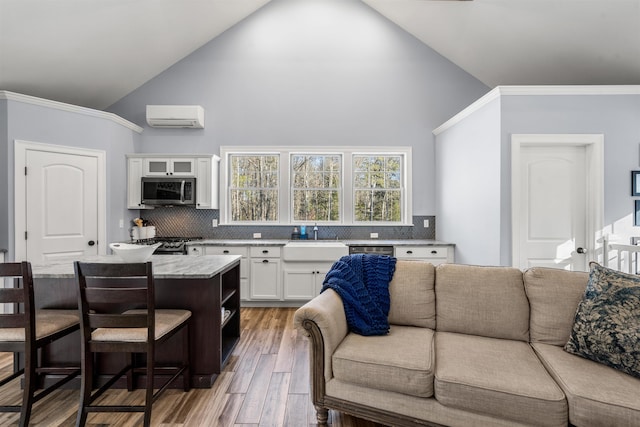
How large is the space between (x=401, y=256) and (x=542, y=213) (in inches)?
67.1

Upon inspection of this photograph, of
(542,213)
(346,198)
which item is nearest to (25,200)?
(346,198)

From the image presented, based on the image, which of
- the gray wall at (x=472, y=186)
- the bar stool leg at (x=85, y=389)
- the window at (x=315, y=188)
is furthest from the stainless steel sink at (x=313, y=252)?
the bar stool leg at (x=85, y=389)

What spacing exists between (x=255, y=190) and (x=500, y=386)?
4.24 meters

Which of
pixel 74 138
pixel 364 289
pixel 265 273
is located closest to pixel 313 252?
pixel 265 273

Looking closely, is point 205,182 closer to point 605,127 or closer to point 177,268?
point 177,268

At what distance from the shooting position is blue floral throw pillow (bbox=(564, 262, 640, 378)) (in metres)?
1.67

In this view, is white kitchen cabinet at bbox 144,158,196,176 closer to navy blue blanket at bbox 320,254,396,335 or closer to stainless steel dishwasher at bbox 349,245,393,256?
stainless steel dishwasher at bbox 349,245,393,256

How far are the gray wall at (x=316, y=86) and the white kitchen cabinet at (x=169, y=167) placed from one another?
0.38 meters

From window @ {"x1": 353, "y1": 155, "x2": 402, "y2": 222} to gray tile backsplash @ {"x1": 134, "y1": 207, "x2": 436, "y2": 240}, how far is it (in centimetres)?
22

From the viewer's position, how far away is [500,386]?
5.23ft

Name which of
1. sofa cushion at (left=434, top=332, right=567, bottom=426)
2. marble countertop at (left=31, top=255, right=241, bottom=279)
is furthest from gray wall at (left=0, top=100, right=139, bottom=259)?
sofa cushion at (left=434, top=332, right=567, bottom=426)

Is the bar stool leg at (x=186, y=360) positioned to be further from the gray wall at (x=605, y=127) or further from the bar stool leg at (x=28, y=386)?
the gray wall at (x=605, y=127)

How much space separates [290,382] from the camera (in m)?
2.52

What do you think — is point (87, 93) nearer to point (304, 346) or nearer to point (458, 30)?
point (304, 346)
